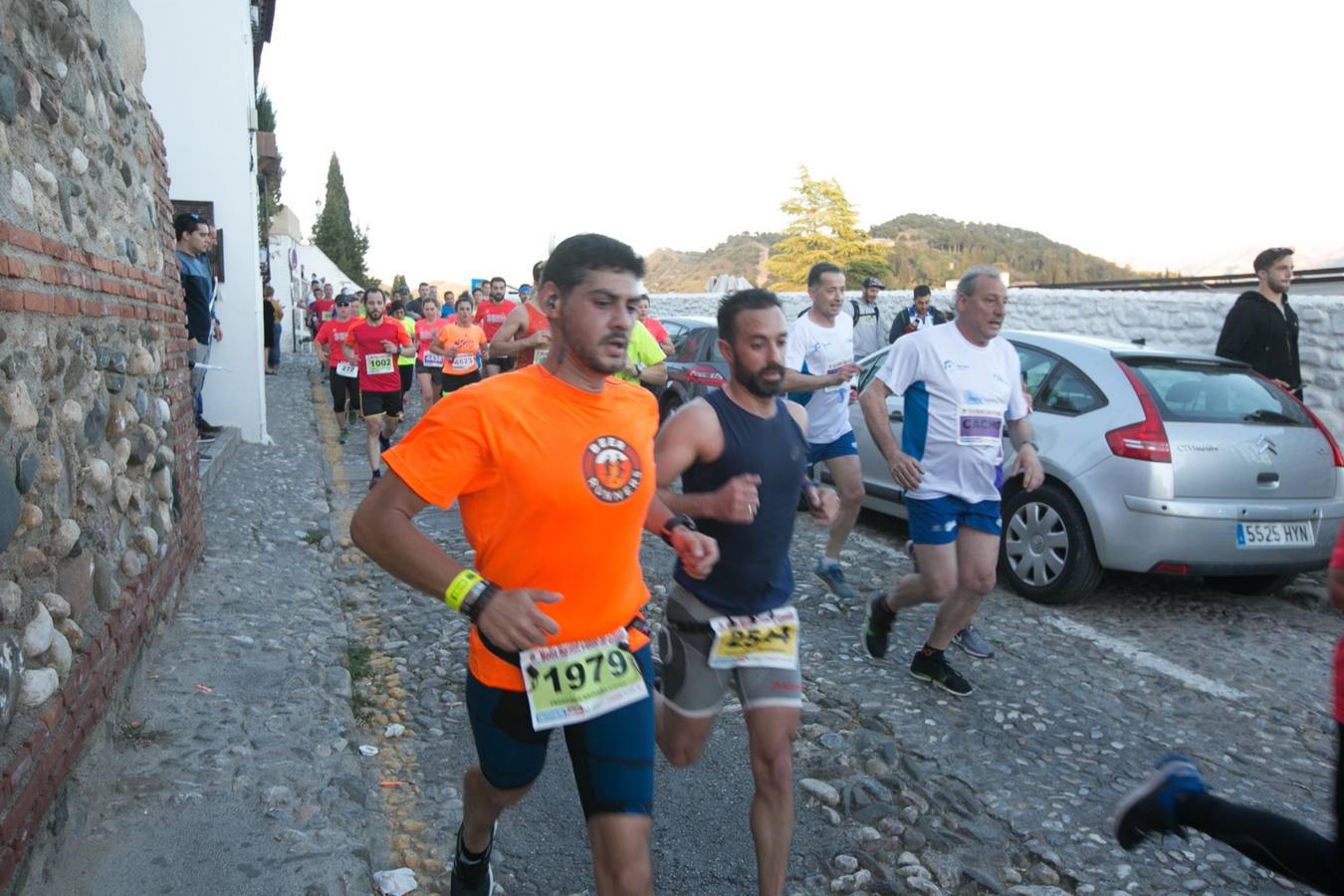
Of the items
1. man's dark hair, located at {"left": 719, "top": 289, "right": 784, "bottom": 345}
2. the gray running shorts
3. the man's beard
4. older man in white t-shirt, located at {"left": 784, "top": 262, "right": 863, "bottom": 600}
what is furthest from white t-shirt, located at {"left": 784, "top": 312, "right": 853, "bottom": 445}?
the gray running shorts

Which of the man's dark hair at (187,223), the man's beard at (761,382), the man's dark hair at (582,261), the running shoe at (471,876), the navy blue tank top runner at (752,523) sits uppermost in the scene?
the man's dark hair at (187,223)

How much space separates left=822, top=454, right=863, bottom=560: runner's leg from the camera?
6.34m

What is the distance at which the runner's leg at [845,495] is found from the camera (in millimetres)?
6344

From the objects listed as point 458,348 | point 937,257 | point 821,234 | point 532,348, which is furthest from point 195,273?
point 937,257

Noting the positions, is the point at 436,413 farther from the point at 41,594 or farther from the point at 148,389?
the point at 148,389

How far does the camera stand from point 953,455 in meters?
4.72

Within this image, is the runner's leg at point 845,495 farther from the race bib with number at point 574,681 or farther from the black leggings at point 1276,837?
the race bib with number at point 574,681

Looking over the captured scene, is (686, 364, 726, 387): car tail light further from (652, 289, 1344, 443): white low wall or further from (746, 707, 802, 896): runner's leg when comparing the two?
(746, 707, 802, 896): runner's leg

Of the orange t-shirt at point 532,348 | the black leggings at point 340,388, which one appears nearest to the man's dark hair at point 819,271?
the orange t-shirt at point 532,348

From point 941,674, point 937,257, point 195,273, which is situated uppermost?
point 937,257

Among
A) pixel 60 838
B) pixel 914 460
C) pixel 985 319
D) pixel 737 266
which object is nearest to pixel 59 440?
pixel 60 838

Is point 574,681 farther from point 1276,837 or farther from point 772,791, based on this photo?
point 1276,837

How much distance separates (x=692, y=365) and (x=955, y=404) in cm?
687

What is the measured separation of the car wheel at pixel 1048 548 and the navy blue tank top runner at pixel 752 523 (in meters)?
3.29
